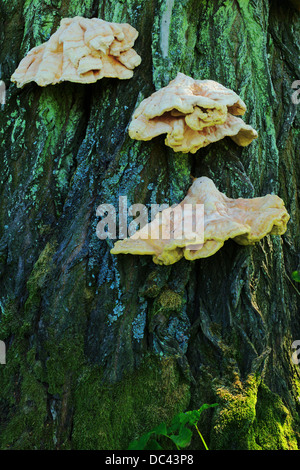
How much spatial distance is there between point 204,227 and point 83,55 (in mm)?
1745

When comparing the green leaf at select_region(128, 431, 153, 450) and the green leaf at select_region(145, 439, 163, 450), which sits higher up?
the green leaf at select_region(128, 431, 153, 450)

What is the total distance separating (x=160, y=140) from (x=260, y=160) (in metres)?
1.04

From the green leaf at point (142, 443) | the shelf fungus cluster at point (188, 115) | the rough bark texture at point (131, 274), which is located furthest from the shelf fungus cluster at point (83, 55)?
the green leaf at point (142, 443)

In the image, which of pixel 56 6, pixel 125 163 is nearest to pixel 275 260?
pixel 125 163

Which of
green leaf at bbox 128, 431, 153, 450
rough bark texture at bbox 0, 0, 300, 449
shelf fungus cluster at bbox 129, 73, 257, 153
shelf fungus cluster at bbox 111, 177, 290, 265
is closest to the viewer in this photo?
green leaf at bbox 128, 431, 153, 450

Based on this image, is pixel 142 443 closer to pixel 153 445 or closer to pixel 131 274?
pixel 153 445

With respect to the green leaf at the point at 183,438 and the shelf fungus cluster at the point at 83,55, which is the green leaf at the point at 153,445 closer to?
the green leaf at the point at 183,438

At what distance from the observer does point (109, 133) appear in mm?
4402

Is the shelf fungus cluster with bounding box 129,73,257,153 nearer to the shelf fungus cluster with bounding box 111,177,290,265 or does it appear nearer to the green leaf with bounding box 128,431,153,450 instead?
the shelf fungus cluster with bounding box 111,177,290,265

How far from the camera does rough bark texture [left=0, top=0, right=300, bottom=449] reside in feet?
12.8

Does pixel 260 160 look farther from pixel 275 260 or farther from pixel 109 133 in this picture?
pixel 109 133

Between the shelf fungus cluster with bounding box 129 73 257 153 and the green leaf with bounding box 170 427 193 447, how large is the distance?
2.07 m

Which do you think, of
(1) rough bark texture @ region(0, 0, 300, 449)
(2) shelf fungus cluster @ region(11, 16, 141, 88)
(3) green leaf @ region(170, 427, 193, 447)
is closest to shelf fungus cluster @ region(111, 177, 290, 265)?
(1) rough bark texture @ region(0, 0, 300, 449)

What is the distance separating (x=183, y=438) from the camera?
335 centimetres
